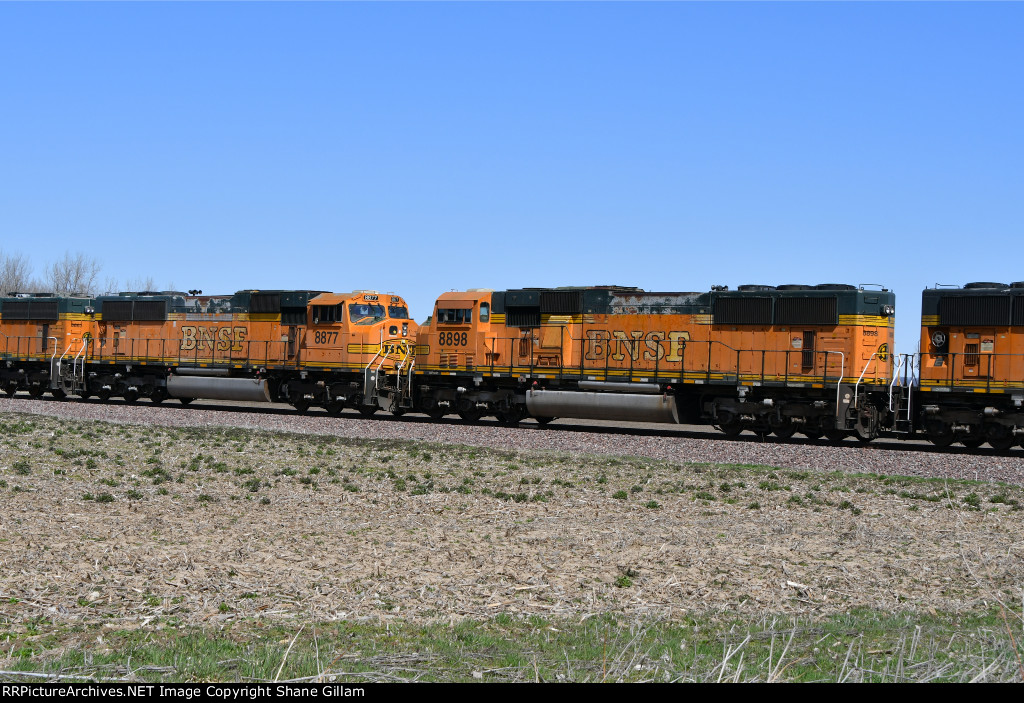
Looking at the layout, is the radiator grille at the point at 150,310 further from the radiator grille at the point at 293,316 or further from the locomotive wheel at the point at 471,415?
the locomotive wheel at the point at 471,415

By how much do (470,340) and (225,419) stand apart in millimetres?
6634

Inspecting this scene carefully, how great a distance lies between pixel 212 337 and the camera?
109 ft

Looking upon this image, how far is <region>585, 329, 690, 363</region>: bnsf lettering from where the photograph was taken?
25205 millimetres

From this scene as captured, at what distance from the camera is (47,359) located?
3697cm

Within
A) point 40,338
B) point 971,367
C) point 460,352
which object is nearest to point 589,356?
point 460,352

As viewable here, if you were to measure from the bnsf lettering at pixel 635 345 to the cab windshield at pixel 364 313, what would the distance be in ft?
24.0

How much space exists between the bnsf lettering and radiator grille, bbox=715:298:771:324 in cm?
96

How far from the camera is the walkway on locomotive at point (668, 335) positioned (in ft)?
76.3

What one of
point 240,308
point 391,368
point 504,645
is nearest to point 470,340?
point 391,368

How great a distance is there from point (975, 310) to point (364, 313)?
16.3 m

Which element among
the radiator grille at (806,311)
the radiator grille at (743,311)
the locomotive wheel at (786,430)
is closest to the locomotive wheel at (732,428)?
the locomotive wheel at (786,430)

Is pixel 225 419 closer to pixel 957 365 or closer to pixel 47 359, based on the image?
pixel 47 359

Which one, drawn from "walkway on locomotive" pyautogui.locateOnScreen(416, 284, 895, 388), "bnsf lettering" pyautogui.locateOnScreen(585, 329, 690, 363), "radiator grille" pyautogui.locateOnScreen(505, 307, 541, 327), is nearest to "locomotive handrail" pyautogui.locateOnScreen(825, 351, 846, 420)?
"walkway on locomotive" pyautogui.locateOnScreen(416, 284, 895, 388)

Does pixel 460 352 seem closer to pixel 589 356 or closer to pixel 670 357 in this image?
pixel 589 356
